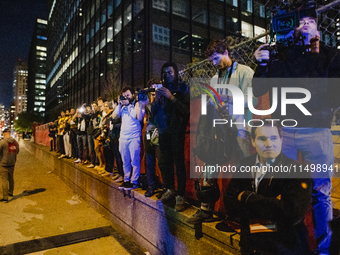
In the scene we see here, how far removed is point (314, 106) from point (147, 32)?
2190 cm

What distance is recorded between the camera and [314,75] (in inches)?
78.9

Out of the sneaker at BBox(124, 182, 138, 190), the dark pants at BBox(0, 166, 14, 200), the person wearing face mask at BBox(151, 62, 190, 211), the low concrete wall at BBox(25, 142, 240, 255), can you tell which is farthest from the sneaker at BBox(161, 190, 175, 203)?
the dark pants at BBox(0, 166, 14, 200)

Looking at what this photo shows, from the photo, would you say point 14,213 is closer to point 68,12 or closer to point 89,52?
point 89,52

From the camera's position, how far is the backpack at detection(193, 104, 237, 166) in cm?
239

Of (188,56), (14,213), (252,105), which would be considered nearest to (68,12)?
(188,56)

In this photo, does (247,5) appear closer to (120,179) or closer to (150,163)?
(120,179)

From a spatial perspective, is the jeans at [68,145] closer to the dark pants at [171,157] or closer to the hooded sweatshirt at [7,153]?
the hooded sweatshirt at [7,153]

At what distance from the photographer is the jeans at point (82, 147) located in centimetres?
784

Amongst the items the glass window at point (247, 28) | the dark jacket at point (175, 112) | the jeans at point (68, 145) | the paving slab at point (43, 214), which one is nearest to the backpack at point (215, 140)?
the dark jacket at point (175, 112)

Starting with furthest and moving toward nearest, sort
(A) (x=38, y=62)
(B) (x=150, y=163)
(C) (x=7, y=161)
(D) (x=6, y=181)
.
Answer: (A) (x=38, y=62), (C) (x=7, y=161), (D) (x=6, y=181), (B) (x=150, y=163)

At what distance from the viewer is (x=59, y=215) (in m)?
5.60

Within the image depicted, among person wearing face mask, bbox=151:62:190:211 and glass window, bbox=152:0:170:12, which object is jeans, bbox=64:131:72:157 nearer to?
person wearing face mask, bbox=151:62:190:211

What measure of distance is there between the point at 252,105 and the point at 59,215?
535 centimetres

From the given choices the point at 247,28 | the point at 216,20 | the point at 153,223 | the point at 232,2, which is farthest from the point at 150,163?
the point at 232,2
